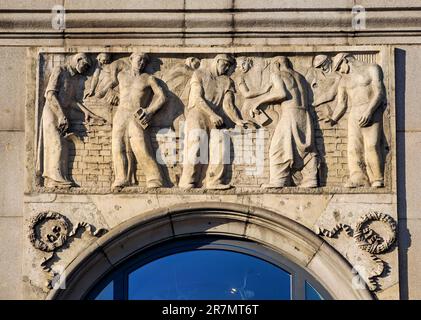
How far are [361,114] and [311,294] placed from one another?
1.86m

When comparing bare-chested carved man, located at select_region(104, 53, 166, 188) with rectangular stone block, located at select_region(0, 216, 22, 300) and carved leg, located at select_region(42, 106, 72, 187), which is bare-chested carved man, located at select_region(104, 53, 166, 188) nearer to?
carved leg, located at select_region(42, 106, 72, 187)

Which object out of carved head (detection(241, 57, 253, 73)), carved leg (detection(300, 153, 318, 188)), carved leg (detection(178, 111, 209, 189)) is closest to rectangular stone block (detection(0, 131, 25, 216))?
carved leg (detection(178, 111, 209, 189))

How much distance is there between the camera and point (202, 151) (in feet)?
46.2

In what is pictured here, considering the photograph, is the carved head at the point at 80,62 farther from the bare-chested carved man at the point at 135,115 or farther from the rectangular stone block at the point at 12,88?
the rectangular stone block at the point at 12,88

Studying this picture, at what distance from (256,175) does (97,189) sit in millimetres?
1593

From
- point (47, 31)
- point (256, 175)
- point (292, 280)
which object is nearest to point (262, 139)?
point (256, 175)

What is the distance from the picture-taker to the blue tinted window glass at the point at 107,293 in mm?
13961

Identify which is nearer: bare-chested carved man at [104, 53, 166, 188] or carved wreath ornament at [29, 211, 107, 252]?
carved wreath ornament at [29, 211, 107, 252]

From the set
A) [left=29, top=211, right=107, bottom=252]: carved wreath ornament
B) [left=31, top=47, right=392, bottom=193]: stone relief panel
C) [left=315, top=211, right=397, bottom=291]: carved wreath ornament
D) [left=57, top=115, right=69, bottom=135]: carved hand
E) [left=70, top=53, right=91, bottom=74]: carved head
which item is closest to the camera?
[left=315, top=211, right=397, bottom=291]: carved wreath ornament

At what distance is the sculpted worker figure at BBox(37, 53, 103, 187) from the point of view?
46.1 ft

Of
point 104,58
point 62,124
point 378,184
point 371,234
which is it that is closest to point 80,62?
point 104,58

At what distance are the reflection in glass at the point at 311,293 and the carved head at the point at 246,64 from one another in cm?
225

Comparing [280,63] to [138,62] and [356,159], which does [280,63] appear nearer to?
[356,159]

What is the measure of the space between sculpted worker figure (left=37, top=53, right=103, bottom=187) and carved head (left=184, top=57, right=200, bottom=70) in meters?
1.01
